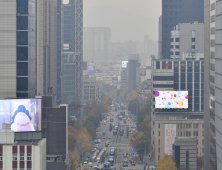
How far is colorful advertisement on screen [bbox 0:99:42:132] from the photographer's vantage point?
53219 mm

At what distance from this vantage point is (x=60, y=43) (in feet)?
567

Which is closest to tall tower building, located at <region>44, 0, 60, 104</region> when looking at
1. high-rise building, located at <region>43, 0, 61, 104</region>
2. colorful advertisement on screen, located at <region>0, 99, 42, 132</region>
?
high-rise building, located at <region>43, 0, 61, 104</region>

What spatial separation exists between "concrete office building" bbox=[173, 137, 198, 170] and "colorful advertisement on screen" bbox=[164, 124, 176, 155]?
38.9 ft

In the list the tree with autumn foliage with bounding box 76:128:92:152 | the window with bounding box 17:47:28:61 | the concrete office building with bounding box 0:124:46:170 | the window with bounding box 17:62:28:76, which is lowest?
the tree with autumn foliage with bounding box 76:128:92:152

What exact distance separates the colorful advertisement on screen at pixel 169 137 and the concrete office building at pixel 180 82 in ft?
14.3

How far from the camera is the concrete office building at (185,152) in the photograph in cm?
9038

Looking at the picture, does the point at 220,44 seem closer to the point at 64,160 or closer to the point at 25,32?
the point at 25,32

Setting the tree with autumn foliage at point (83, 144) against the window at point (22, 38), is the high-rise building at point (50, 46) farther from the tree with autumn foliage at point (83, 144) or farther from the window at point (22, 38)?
the window at point (22, 38)

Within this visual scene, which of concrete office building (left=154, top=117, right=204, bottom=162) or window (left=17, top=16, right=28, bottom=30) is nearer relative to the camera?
window (left=17, top=16, right=28, bottom=30)

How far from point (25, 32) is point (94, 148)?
7156 cm

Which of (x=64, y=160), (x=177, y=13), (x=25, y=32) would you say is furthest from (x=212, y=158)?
(x=177, y=13)

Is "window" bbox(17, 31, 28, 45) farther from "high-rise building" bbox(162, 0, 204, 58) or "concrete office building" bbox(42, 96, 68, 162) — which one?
"high-rise building" bbox(162, 0, 204, 58)

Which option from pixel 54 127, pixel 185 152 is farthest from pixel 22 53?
pixel 185 152

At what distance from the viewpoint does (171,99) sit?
10681 cm
